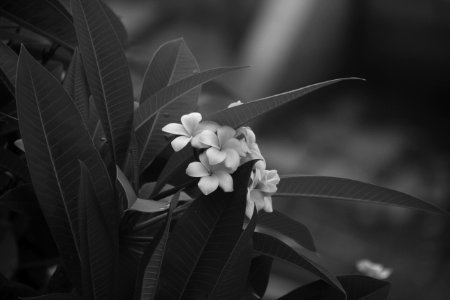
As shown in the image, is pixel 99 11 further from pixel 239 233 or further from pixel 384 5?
pixel 384 5

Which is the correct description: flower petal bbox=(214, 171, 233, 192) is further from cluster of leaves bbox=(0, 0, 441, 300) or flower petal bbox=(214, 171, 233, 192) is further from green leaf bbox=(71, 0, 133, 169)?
green leaf bbox=(71, 0, 133, 169)

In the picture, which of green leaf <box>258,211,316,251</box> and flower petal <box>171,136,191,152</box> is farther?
green leaf <box>258,211,316,251</box>

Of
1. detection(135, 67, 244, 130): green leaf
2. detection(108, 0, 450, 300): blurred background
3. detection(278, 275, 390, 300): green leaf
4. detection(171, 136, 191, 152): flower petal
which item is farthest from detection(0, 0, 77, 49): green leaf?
detection(108, 0, 450, 300): blurred background

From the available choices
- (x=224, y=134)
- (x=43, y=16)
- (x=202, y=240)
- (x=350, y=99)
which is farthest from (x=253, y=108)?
(x=350, y=99)

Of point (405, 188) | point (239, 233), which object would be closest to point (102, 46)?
point (239, 233)

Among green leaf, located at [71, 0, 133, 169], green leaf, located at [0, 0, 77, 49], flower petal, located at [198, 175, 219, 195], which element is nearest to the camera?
flower petal, located at [198, 175, 219, 195]

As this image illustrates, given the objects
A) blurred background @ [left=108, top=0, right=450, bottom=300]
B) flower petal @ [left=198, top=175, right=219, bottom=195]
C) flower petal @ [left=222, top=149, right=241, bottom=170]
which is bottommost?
blurred background @ [left=108, top=0, right=450, bottom=300]

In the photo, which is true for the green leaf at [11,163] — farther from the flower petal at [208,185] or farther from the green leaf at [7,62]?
the flower petal at [208,185]

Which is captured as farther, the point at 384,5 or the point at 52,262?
the point at 384,5
